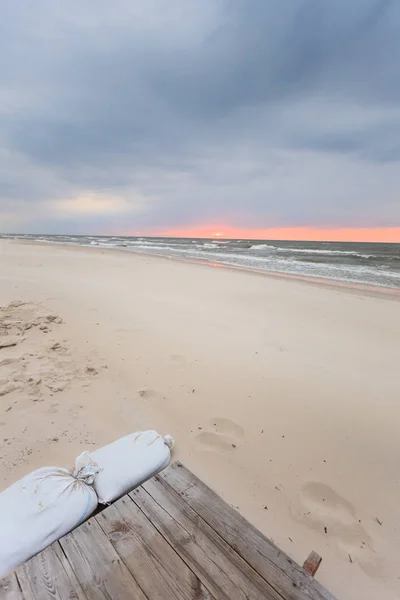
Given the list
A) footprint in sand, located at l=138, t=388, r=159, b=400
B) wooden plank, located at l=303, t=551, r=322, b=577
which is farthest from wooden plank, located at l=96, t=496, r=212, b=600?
footprint in sand, located at l=138, t=388, r=159, b=400

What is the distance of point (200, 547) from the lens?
1533 millimetres

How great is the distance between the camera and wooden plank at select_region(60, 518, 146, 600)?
4.39 feet

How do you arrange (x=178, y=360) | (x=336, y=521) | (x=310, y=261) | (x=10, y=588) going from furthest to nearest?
(x=310, y=261)
(x=178, y=360)
(x=336, y=521)
(x=10, y=588)

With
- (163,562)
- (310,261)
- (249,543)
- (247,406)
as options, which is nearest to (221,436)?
(247,406)

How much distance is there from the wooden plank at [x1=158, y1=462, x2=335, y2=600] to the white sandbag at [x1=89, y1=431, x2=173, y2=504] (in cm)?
25

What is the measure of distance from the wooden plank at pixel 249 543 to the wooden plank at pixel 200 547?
37 mm

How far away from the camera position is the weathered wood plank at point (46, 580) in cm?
132

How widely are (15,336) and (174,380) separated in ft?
9.35

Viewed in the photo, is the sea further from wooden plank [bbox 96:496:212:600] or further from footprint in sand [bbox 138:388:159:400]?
wooden plank [bbox 96:496:212:600]

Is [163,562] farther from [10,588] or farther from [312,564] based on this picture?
[312,564]

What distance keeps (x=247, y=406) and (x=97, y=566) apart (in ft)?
6.95

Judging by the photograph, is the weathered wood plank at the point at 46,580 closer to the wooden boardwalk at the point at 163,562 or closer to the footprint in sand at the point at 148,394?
the wooden boardwalk at the point at 163,562

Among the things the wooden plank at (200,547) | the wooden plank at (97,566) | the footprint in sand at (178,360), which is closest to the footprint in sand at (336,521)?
the wooden plank at (200,547)

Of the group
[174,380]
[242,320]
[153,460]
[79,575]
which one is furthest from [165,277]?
[79,575]
